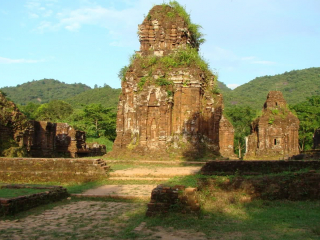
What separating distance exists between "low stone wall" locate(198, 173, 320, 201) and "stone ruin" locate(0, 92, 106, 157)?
1114cm

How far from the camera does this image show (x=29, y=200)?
278 inches

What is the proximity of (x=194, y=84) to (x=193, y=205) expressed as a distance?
488 inches

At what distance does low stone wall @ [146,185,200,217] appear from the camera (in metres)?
6.23

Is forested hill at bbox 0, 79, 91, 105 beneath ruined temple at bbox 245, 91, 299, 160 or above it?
above

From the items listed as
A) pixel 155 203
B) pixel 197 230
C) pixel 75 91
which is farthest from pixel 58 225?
pixel 75 91

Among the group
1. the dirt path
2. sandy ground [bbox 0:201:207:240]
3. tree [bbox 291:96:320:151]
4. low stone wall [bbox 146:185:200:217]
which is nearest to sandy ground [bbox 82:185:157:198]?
the dirt path

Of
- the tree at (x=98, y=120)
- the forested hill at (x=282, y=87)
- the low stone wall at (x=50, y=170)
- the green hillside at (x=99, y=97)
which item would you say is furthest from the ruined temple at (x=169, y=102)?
the forested hill at (x=282, y=87)

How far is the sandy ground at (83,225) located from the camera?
5105 mm

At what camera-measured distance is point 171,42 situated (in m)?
20.4

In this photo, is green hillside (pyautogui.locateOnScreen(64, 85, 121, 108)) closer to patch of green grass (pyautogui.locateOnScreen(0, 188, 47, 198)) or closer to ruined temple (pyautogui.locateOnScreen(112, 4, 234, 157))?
ruined temple (pyautogui.locateOnScreen(112, 4, 234, 157))

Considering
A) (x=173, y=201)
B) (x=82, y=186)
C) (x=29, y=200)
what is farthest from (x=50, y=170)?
(x=173, y=201)

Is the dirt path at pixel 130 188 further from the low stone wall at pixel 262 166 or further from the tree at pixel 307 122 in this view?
the tree at pixel 307 122

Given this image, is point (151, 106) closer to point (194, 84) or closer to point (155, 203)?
point (194, 84)

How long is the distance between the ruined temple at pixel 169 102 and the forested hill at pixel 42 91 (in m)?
107
